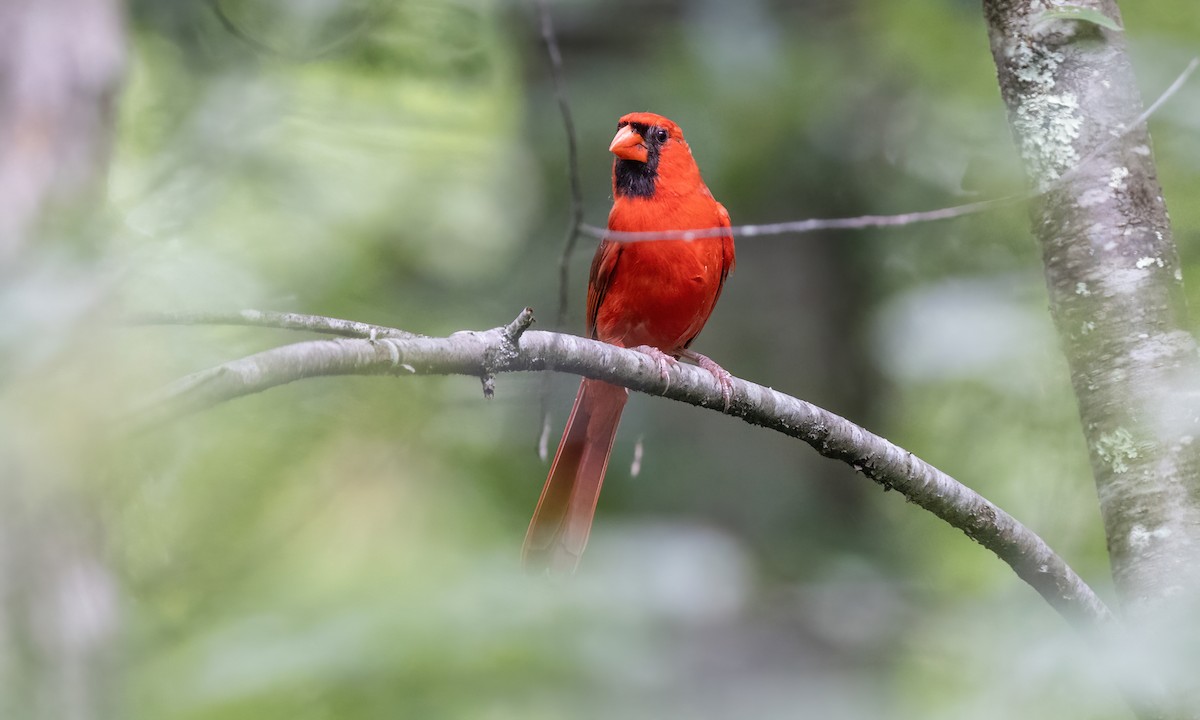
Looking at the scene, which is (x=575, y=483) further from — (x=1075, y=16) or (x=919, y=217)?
(x=1075, y=16)

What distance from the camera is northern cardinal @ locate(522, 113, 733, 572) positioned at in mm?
3676

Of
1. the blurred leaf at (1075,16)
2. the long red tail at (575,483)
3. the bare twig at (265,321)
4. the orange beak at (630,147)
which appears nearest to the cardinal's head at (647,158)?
the orange beak at (630,147)

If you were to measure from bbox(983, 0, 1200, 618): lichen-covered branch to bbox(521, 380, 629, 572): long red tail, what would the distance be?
1.30 m

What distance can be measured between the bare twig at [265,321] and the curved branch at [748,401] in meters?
0.07

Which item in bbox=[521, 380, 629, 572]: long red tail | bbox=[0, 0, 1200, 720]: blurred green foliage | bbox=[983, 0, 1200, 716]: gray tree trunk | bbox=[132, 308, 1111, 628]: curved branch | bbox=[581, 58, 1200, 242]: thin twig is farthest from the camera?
bbox=[521, 380, 629, 572]: long red tail

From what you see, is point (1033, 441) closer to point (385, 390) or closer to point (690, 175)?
point (690, 175)

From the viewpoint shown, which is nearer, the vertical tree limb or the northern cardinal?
the vertical tree limb

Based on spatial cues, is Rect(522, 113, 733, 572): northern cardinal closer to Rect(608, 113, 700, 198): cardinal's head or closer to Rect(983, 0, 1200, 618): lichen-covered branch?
Rect(608, 113, 700, 198): cardinal's head

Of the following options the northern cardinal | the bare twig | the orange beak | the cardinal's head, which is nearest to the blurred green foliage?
the bare twig

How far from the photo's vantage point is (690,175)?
400cm

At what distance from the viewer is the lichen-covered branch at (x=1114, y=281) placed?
236cm

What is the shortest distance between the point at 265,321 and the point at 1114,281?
1.80m

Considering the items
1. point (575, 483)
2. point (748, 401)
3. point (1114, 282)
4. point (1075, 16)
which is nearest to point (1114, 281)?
point (1114, 282)

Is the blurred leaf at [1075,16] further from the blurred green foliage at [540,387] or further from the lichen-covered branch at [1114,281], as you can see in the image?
the blurred green foliage at [540,387]
